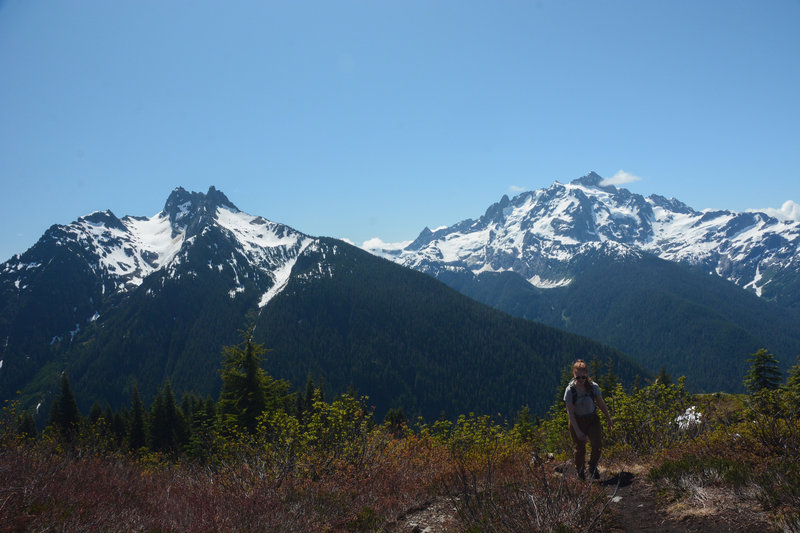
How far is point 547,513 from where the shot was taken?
629 cm

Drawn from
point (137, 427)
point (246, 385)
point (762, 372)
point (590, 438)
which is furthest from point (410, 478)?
point (137, 427)

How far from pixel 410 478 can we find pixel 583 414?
189 inches

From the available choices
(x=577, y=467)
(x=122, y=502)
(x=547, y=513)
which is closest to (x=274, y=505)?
(x=122, y=502)

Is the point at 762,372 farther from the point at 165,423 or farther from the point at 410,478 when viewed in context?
the point at 165,423

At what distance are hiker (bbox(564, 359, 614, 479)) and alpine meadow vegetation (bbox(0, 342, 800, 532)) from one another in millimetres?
668

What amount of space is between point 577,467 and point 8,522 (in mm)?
11366

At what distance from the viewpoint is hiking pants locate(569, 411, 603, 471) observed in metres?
9.35

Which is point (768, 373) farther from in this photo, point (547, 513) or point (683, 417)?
point (547, 513)

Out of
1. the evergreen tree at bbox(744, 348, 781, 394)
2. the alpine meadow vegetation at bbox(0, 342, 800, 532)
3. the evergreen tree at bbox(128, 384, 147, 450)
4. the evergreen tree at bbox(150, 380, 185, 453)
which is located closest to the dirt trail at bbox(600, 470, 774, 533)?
the alpine meadow vegetation at bbox(0, 342, 800, 532)

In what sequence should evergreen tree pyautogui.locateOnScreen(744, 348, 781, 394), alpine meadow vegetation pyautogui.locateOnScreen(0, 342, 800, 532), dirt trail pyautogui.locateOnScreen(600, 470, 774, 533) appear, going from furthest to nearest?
1. evergreen tree pyautogui.locateOnScreen(744, 348, 781, 394)
2. alpine meadow vegetation pyautogui.locateOnScreen(0, 342, 800, 532)
3. dirt trail pyautogui.locateOnScreen(600, 470, 774, 533)

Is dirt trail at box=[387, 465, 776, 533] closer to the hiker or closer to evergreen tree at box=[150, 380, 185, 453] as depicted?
the hiker

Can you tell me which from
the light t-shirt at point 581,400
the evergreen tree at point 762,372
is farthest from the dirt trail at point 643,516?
the evergreen tree at point 762,372

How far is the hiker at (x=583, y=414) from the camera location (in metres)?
9.39

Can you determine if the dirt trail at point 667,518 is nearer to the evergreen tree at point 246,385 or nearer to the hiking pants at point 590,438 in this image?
the hiking pants at point 590,438
